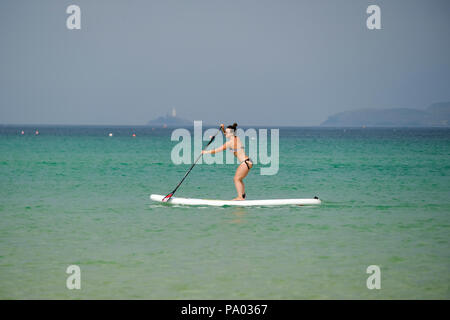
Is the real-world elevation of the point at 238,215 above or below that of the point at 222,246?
below

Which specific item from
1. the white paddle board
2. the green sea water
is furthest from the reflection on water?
the white paddle board

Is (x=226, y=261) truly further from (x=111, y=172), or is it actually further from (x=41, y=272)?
(x=111, y=172)

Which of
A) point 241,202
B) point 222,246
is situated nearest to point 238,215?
point 241,202

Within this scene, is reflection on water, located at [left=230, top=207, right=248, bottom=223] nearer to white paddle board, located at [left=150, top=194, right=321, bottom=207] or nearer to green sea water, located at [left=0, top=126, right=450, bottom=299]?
green sea water, located at [left=0, top=126, right=450, bottom=299]

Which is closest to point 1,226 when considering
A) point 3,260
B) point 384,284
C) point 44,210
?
point 44,210

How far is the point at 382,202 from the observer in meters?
18.6

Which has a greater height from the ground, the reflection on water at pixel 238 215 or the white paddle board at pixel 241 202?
the white paddle board at pixel 241 202

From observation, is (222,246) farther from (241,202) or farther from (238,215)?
(241,202)

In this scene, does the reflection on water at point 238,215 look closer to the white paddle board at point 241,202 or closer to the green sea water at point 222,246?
the green sea water at point 222,246

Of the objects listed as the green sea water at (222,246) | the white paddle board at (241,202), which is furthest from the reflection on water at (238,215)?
the white paddle board at (241,202)

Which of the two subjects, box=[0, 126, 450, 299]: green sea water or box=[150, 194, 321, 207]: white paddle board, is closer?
box=[0, 126, 450, 299]: green sea water

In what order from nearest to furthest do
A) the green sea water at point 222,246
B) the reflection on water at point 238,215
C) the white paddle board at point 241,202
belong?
the green sea water at point 222,246, the reflection on water at point 238,215, the white paddle board at point 241,202
